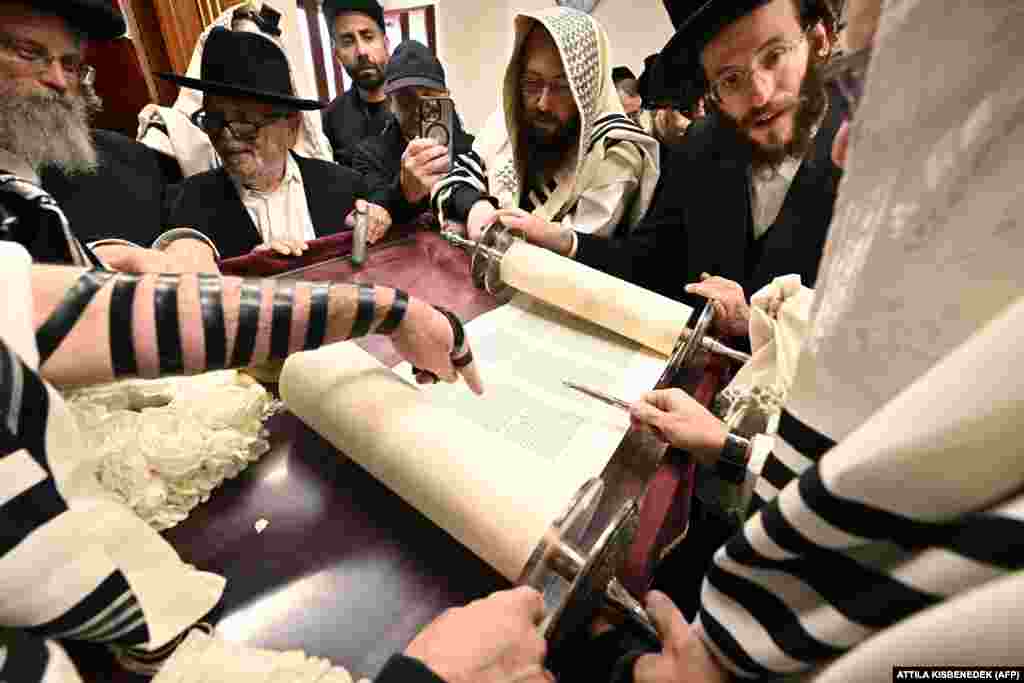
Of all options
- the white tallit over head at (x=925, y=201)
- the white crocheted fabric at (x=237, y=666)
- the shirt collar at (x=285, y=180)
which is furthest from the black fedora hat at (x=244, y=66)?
the white tallit over head at (x=925, y=201)

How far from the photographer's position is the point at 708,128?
1.29 metres

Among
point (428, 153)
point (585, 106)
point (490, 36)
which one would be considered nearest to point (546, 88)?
point (585, 106)

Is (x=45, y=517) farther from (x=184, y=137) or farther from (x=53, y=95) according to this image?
(x=184, y=137)

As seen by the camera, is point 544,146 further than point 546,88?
Yes

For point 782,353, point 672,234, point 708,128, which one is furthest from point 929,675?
point 708,128

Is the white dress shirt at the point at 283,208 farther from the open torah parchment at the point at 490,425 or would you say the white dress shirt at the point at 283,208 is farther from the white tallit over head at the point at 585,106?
the open torah parchment at the point at 490,425

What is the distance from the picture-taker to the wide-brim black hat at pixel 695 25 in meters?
0.98

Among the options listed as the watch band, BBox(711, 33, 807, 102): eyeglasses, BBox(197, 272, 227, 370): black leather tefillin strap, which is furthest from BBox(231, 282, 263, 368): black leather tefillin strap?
BBox(711, 33, 807, 102): eyeglasses

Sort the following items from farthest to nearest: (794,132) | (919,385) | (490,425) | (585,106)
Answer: (585,106)
(794,132)
(490,425)
(919,385)

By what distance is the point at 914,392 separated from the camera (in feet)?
0.63

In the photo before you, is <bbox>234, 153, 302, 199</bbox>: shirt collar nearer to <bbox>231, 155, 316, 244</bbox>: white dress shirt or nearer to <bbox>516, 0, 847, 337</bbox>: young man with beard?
<bbox>231, 155, 316, 244</bbox>: white dress shirt

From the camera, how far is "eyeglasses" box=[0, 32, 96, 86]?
36.1 inches

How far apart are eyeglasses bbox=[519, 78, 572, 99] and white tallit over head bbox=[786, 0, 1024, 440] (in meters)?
1.41

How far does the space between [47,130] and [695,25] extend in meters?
1.55
